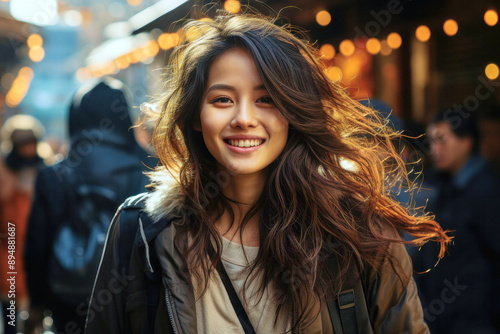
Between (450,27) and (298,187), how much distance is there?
4378mm

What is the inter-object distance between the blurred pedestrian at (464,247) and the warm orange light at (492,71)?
936 millimetres

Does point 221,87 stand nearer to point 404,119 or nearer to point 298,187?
point 298,187

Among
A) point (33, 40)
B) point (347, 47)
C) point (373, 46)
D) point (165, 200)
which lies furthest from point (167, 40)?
point (33, 40)

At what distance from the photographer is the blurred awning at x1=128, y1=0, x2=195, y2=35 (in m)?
5.70

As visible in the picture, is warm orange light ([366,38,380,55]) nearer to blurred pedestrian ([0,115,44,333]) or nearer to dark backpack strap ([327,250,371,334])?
blurred pedestrian ([0,115,44,333])

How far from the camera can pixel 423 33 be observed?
609cm

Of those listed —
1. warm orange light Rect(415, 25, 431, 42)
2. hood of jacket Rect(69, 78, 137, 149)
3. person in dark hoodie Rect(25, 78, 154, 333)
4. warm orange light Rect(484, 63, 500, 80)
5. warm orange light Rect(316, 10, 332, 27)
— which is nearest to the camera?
person in dark hoodie Rect(25, 78, 154, 333)

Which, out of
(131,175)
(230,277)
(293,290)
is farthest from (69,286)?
(293,290)

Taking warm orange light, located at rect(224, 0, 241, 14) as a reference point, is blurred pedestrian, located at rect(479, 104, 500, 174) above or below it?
below

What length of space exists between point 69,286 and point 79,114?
1.23 metres

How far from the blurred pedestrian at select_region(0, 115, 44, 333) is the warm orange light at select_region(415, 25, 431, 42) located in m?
4.47

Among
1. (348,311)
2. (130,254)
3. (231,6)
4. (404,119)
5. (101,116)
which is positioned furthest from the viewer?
(404,119)

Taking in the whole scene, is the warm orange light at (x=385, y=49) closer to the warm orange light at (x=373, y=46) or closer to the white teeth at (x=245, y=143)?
the warm orange light at (x=373, y=46)

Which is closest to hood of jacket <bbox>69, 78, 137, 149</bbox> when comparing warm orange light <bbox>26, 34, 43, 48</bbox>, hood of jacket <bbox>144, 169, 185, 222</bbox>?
hood of jacket <bbox>144, 169, 185, 222</bbox>
